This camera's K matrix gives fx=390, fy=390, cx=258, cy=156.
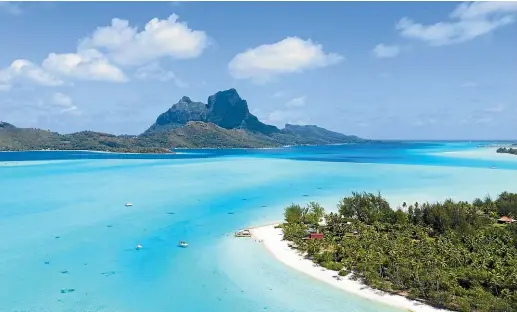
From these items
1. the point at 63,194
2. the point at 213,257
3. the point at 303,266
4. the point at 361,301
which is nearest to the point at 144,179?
the point at 63,194

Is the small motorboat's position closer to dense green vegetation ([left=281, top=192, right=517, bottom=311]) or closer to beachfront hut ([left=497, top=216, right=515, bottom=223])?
dense green vegetation ([left=281, top=192, right=517, bottom=311])

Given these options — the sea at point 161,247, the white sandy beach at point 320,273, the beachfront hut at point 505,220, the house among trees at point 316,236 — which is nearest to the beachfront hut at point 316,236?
the house among trees at point 316,236

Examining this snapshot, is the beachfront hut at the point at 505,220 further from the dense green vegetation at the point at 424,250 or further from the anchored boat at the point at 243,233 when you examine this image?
the anchored boat at the point at 243,233

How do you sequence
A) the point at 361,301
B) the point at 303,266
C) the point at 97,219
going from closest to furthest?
1. the point at 361,301
2. the point at 303,266
3. the point at 97,219

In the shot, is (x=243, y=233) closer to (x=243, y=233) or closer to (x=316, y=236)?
(x=243, y=233)

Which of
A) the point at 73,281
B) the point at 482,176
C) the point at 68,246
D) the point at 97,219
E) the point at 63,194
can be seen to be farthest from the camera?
the point at 482,176

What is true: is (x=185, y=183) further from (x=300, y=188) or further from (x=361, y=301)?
(x=361, y=301)

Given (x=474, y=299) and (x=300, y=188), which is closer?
(x=474, y=299)
